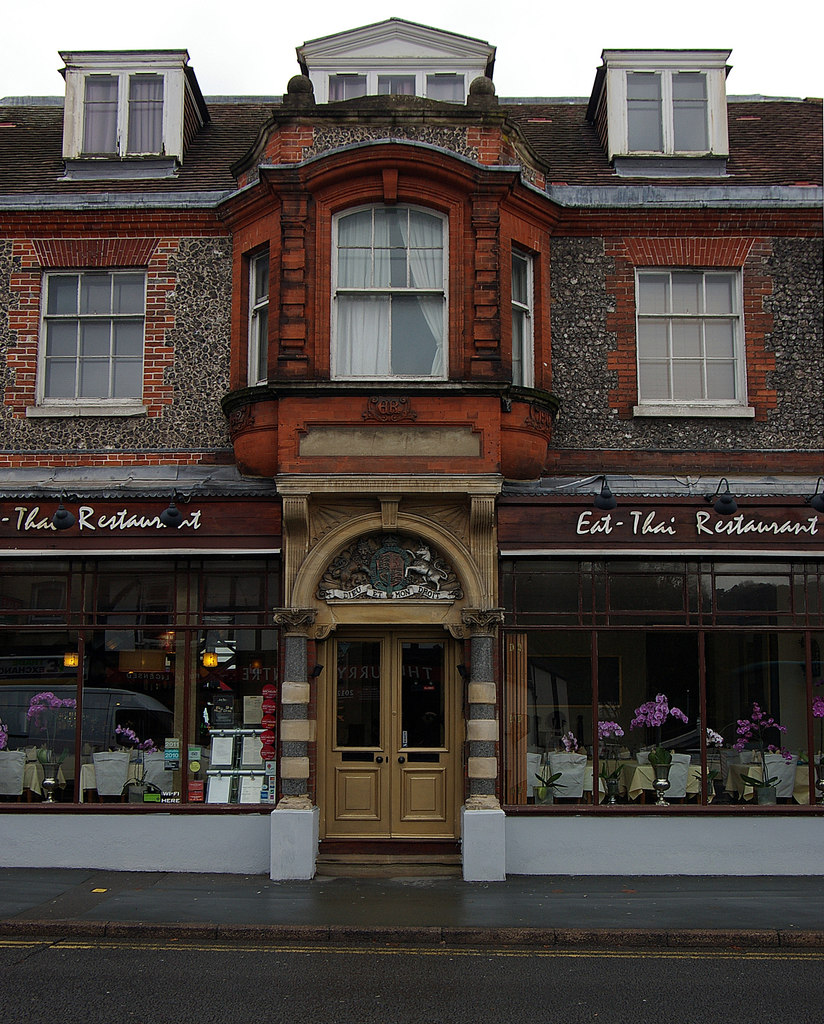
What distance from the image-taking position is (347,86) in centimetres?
1398

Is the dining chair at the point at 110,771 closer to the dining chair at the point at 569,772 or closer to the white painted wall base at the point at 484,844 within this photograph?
the white painted wall base at the point at 484,844

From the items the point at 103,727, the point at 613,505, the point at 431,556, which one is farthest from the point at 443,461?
the point at 103,727

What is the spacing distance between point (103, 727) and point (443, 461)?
5.06m

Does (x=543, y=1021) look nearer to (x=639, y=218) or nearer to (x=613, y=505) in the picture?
(x=613, y=505)

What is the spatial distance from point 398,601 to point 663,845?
13.3ft

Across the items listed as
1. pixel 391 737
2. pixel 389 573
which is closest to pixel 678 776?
pixel 391 737

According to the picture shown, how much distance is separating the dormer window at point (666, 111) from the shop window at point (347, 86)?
Answer: 338 centimetres

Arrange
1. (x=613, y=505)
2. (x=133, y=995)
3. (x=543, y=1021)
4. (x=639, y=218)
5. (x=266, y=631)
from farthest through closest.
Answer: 1. (x=639, y=218)
2. (x=266, y=631)
3. (x=613, y=505)
4. (x=133, y=995)
5. (x=543, y=1021)

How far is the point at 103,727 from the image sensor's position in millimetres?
11898

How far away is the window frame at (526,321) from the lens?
12422 millimetres

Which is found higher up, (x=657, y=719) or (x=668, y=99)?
(x=668, y=99)

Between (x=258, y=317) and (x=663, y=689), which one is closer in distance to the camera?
(x=663, y=689)

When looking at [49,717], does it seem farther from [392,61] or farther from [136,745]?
[392,61]

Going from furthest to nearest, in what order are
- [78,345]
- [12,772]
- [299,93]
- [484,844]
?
[78,345] < [299,93] < [12,772] < [484,844]
